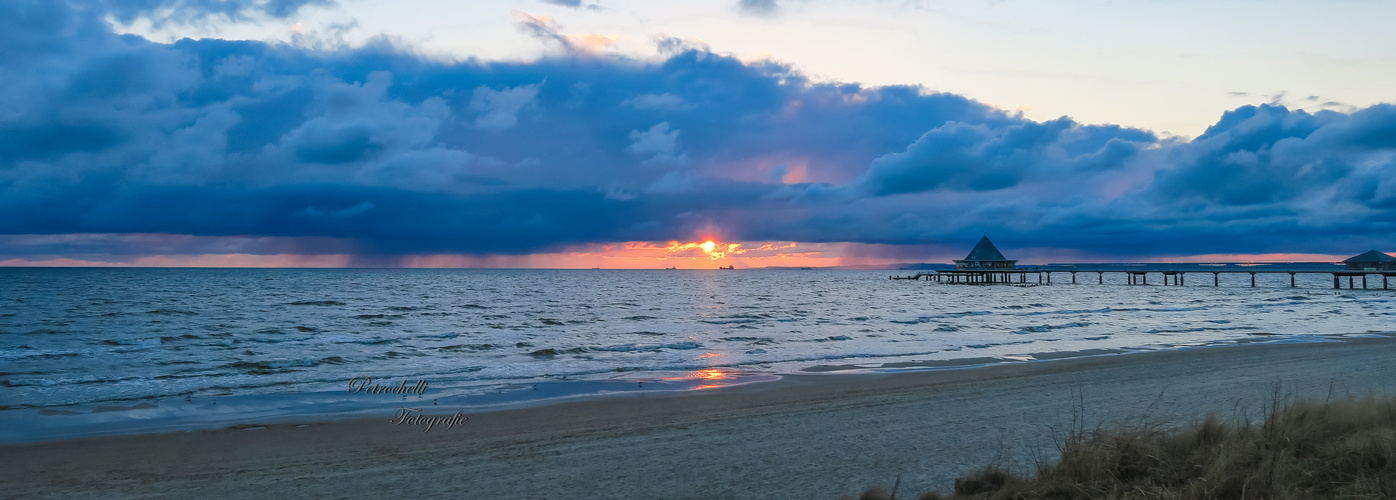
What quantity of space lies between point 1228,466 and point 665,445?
18.1 ft

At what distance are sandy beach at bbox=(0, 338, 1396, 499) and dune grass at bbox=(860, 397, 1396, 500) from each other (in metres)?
1.30

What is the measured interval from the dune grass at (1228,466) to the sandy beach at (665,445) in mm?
1299

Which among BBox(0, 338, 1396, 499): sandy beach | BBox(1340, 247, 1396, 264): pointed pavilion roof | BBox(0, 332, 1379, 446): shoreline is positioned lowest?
BBox(0, 332, 1379, 446): shoreline

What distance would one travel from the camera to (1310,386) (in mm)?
12219

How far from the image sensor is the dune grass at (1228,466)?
459 cm

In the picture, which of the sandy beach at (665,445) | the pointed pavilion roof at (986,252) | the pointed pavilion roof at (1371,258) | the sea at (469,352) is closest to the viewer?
the sandy beach at (665,445)

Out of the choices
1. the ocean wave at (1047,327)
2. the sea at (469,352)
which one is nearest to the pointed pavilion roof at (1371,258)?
the sea at (469,352)

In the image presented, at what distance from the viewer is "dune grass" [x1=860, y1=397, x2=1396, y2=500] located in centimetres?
459

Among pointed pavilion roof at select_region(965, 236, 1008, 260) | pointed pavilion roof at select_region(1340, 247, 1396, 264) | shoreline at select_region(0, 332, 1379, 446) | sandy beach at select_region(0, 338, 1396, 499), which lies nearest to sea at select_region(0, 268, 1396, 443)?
shoreline at select_region(0, 332, 1379, 446)

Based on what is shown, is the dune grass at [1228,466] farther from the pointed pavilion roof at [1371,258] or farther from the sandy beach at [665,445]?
the pointed pavilion roof at [1371,258]

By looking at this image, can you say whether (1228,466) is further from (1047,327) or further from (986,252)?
(986,252)

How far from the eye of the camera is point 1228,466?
4.98 meters

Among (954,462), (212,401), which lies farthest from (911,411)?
(212,401)

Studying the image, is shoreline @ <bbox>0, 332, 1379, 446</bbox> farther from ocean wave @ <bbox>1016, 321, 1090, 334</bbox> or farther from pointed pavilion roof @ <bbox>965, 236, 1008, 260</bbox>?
pointed pavilion roof @ <bbox>965, 236, 1008, 260</bbox>
